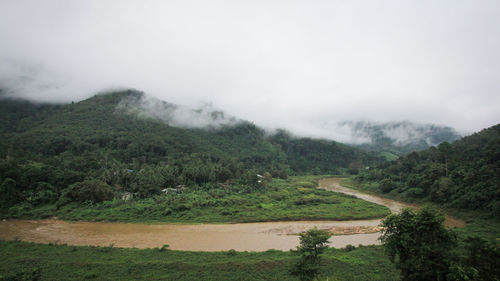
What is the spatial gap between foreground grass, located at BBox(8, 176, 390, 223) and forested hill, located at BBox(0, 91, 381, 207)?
4.51 m

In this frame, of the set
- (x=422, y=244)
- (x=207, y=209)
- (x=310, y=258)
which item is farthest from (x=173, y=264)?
(x=207, y=209)

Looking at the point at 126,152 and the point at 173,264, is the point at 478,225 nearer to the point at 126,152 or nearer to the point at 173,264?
the point at 173,264

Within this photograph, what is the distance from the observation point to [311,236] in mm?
18875

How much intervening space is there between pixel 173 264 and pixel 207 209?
2220 centimetres

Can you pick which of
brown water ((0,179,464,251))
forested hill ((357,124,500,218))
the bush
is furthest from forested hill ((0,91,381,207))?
forested hill ((357,124,500,218))

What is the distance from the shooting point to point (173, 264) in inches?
887

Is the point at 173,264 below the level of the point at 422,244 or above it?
below

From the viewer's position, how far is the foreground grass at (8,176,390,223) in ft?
134

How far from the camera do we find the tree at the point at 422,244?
1423cm

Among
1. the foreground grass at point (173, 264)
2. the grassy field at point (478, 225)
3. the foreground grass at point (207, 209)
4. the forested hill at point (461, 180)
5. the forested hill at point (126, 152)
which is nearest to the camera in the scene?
the foreground grass at point (173, 264)

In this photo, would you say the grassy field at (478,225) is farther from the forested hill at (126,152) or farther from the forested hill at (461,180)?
the forested hill at (126,152)

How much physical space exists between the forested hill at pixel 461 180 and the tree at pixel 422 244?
106ft

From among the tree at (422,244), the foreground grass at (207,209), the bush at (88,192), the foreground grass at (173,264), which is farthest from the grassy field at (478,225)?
the bush at (88,192)

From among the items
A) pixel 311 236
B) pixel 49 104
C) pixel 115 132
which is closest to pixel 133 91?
pixel 49 104
